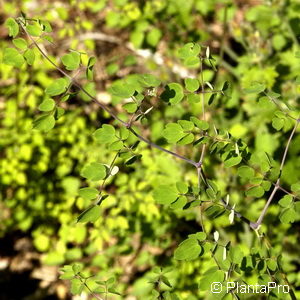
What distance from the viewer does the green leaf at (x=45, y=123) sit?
1.25m

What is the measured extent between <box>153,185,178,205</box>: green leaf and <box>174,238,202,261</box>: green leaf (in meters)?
0.14

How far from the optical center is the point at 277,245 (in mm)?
2051

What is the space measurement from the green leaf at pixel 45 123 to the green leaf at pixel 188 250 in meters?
0.55

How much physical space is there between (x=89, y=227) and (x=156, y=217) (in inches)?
26.3

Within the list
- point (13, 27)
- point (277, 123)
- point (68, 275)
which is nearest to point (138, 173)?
point (68, 275)

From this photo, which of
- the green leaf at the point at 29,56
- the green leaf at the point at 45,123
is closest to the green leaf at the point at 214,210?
the green leaf at the point at 45,123

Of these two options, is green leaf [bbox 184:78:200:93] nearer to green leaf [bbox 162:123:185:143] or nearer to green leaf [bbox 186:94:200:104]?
green leaf [bbox 186:94:200:104]

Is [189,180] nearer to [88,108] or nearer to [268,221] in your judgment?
[268,221]

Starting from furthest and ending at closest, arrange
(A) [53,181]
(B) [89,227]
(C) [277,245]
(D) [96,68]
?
(D) [96,68] < (B) [89,227] < (A) [53,181] < (C) [277,245]

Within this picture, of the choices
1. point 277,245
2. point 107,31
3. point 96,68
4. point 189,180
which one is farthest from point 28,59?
point 107,31

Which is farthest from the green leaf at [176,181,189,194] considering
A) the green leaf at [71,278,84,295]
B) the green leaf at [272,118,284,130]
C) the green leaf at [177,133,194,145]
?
the green leaf at [71,278,84,295]

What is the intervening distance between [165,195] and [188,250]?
0.61ft

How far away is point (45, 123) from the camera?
1.26m

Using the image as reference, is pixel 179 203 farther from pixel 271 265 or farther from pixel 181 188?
pixel 271 265
